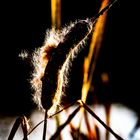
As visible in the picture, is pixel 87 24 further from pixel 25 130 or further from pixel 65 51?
pixel 25 130

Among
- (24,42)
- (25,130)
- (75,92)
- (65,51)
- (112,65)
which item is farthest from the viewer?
(112,65)

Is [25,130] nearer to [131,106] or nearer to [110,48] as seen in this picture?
[131,106]

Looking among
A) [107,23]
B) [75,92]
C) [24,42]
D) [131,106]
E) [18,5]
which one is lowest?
→ [131,106]

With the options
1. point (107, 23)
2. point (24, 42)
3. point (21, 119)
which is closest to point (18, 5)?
point (24, 42)

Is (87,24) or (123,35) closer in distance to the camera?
(87,24)

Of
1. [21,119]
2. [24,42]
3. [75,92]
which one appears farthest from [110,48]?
[21,119]

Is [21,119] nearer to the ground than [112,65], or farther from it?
nearer to the ground

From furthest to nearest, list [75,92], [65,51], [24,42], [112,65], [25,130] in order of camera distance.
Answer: [112,65] → [75,92] → [24,42] → [25,130] → [65,51]
